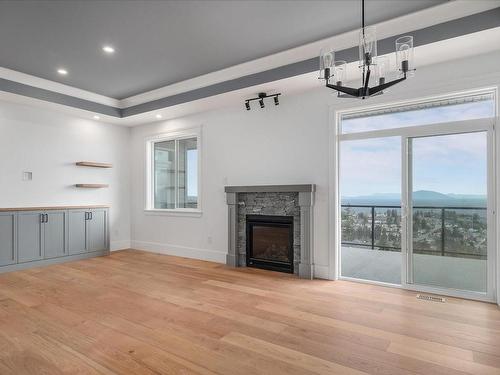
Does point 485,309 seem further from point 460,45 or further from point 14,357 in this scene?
point 14,357

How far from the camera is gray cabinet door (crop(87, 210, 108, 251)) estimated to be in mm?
5797

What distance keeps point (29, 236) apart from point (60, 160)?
1459mm

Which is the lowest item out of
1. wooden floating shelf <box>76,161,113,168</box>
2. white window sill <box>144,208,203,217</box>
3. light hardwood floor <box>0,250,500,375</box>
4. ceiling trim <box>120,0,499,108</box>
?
light hardwood floor <box>0,250,500,375</box>

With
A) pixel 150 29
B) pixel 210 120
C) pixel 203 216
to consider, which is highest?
pixel 150 29

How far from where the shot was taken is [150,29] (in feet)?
11.2

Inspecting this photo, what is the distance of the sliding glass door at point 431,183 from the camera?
137 inches

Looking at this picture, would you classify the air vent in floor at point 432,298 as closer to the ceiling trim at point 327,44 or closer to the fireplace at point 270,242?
the fireplace at point 270,242

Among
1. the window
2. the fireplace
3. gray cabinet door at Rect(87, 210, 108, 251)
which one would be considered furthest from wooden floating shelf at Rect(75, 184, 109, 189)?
the fireplace

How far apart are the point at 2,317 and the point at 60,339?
94 cm

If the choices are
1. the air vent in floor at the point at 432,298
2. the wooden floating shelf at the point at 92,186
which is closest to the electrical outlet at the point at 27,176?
the wooden floating shelf at the point at 92,186

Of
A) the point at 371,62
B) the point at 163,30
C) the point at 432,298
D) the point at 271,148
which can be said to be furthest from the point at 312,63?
the point at 432,298

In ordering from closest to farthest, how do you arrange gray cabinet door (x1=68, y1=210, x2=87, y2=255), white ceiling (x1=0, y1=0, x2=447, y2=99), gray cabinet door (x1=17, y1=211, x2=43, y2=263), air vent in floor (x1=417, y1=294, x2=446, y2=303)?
white ceiling (x1=0, y1=0, x2=447, y2=99) → air vent in floor (x1=417, y1=294, x2=446, y2=303) → gray cabinet door (x1=17, y1=211, x2=43, y2=263) → gray cabinet door (x1=68, y1=210, x2=87, y2=255)

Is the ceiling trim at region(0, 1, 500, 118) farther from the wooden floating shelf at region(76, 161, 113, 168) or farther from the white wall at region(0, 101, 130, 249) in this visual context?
the wooden floating shelf at region(76, 161, 113, 168)

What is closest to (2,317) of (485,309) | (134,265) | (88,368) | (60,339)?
(60,339)
